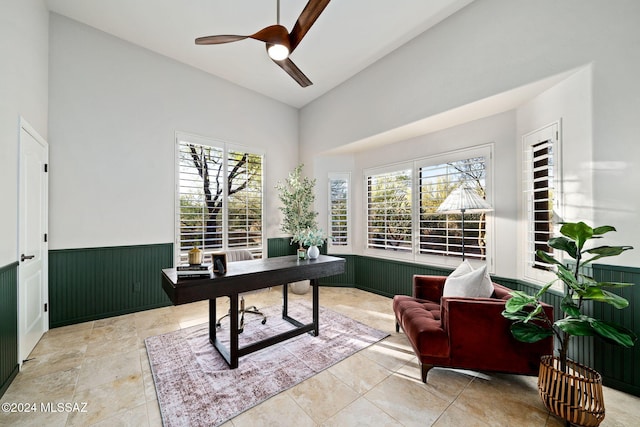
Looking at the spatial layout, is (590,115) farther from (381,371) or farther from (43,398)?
(43,398)

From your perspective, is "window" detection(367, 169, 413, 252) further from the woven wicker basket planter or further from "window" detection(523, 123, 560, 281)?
the woven wicker basket planter

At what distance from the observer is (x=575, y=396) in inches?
65.3

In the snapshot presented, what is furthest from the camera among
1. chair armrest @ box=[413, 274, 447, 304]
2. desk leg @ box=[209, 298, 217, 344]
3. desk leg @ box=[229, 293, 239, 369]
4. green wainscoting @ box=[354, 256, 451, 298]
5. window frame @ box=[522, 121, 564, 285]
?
green wainscoting @ box=[354, 256, 451, 298]

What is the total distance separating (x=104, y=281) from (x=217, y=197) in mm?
1918

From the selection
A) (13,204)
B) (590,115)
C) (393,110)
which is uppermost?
(393,110)

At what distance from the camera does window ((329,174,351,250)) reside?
5094 mm

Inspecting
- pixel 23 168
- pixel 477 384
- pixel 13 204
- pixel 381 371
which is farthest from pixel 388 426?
pixel 23 168

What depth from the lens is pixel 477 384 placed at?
84.9 inches

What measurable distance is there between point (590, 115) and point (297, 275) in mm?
2998

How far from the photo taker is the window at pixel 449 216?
3.39m

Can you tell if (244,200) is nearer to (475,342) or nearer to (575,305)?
(475,342)

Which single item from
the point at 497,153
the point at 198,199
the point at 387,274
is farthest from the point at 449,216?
the point at 198,199

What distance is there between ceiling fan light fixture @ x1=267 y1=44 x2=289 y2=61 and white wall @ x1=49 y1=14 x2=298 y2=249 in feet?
8.37

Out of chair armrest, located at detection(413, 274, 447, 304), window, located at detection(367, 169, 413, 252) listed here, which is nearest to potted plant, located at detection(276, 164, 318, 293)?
window, located at detection(367, 169, 413, 252)
